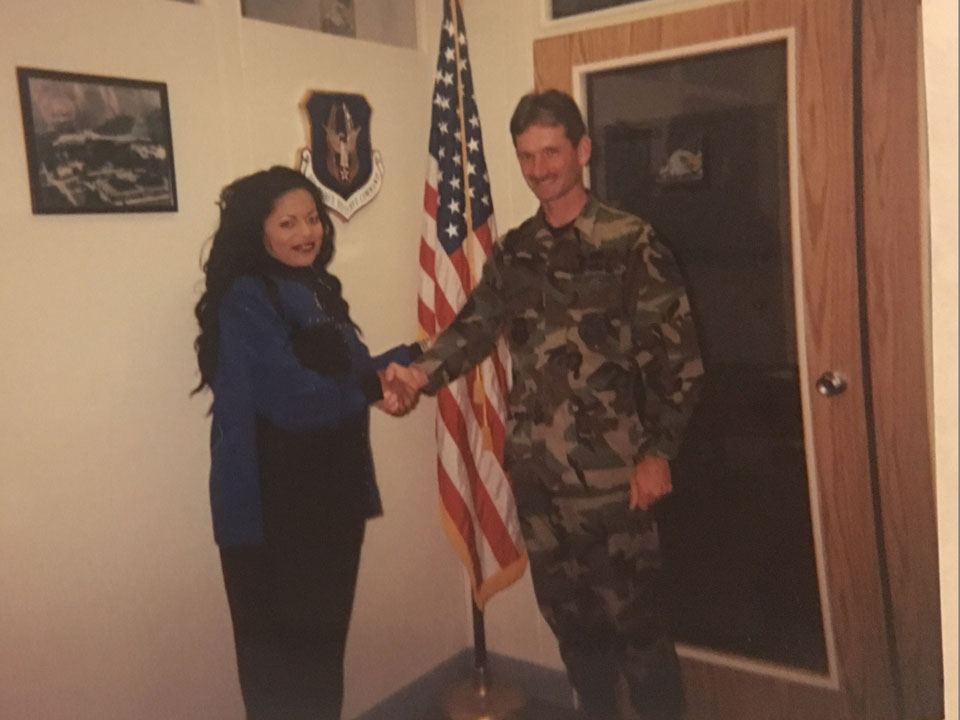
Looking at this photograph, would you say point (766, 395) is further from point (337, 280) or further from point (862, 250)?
point (337, 280)

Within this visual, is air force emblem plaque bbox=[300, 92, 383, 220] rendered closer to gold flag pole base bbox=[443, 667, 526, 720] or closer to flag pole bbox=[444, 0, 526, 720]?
flag pole bbox=[444, 0, 526, 720]

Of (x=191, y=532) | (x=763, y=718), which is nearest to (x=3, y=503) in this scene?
(x=191, y=532)

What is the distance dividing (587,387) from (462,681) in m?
1.07

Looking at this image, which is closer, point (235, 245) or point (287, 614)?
point (235, 245)

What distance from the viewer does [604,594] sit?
1.84 metres

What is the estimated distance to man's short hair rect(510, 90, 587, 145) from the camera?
182 cm

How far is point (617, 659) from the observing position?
194 centimetres

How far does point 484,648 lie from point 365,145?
1.36 m

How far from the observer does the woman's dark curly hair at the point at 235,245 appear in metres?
1.62

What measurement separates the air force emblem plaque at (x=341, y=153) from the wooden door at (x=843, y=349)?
1.96ft

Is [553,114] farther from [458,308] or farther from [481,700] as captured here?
[481,700]

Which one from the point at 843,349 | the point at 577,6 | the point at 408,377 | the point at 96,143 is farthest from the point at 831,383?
the point at 96,143

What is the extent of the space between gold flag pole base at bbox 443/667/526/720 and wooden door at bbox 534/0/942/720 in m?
0.71

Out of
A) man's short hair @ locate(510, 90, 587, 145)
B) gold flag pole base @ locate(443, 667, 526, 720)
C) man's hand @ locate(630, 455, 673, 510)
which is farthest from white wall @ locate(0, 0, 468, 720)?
man's hand @ locate(630, 455, 673, 510)
